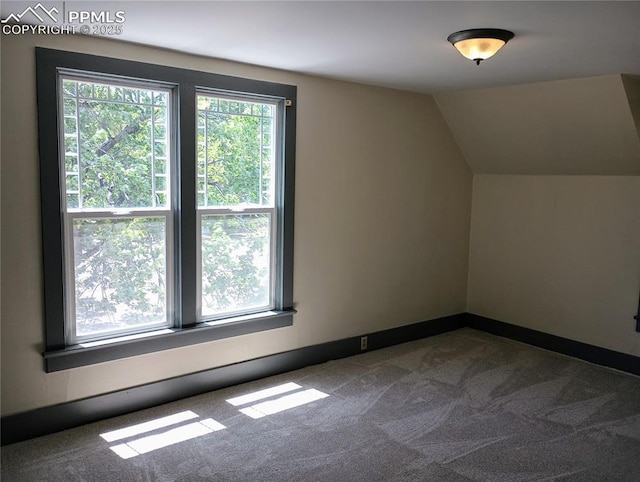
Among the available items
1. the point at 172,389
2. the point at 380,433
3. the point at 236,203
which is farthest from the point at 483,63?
the point at 172,389

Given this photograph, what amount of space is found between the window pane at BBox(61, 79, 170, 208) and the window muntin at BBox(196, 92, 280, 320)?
0.98ft

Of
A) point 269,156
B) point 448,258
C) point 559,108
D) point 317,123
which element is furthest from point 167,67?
point 448,258

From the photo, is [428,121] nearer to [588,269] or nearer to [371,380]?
[588,269]

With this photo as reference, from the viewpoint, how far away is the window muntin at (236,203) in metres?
3.81

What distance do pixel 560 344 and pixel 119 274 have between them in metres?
3.94

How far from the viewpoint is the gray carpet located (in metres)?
2.93

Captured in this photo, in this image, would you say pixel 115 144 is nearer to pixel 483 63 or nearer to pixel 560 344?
pixel 483 63

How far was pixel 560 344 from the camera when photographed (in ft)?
16.4

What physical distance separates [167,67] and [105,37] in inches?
16.7

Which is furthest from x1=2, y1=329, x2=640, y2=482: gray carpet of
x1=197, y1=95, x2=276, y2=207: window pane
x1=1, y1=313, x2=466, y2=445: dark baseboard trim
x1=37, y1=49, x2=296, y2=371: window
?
x1=197, y1=95, x2=276, y2=207: window pane

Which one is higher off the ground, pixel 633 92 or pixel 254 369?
pixel 633 92

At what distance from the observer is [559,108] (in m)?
4.30

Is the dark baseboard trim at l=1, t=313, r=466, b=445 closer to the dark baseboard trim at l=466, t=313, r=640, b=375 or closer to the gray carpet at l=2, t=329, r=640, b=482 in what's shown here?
the gray carpet at l=2, t=329, r=640, b=482

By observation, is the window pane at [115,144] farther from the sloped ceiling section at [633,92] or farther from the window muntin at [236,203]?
the sloped ceiling section at [633,92]
